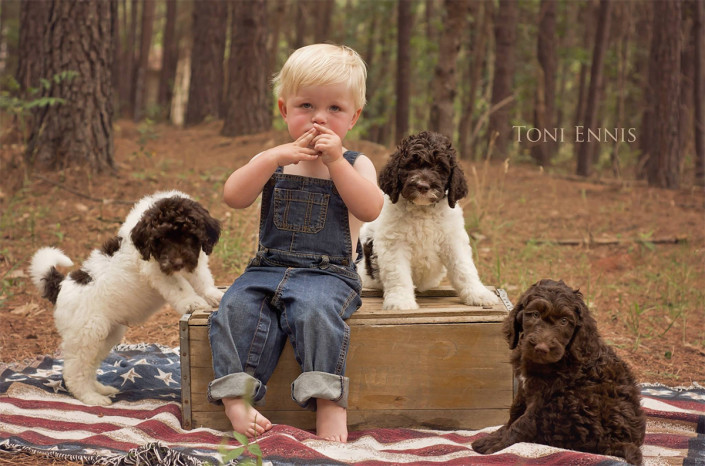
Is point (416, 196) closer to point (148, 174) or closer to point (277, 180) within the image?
point (277, 180)

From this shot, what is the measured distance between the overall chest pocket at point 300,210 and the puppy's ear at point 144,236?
71 cm

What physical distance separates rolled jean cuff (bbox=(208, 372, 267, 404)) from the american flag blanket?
21cm

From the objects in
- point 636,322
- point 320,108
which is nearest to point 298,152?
Answer: point 320,108

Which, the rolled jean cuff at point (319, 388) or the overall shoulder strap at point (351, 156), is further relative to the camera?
the overall shoulder strap at point (351, 156)

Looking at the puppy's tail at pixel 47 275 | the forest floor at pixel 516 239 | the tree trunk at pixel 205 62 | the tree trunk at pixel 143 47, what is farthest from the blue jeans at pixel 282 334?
the tree trunk at pixel 143 47

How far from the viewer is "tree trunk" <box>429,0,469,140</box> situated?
10.5 meters

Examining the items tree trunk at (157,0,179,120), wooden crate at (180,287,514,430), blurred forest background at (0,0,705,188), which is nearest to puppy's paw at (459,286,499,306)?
wooden crate at (180,287,514,430)

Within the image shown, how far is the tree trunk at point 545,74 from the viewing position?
53.7 ft

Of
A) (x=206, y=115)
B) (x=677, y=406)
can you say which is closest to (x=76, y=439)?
(x=677, y=406)

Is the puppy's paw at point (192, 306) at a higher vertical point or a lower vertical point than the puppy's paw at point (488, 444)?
higher

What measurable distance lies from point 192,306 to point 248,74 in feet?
30.9

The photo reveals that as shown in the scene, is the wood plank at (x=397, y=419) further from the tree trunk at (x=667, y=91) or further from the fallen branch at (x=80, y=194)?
the tree trunk at (x=667, y=91)

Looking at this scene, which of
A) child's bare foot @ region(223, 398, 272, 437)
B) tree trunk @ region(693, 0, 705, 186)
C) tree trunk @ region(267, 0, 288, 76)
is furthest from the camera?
tree trunk @ region(267, 0, 288, 76)

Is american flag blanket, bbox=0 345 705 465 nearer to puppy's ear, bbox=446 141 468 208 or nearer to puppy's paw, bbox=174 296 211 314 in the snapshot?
puppy's paw, bbox=174 296 211 314
